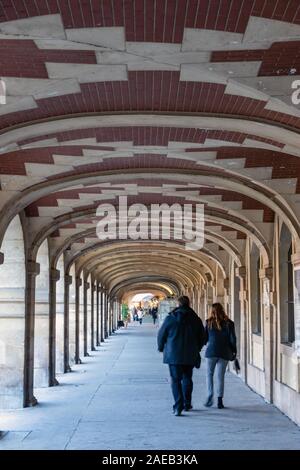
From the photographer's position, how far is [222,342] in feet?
29.6

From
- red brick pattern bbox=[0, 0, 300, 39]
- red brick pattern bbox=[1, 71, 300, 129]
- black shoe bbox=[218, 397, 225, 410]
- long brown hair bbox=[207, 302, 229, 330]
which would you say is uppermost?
red brick pattern bbox=[0, 0, 300, 39]

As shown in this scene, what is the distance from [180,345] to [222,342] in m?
0.99

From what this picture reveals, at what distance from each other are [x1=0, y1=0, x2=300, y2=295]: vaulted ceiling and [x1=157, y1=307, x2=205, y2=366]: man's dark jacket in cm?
175

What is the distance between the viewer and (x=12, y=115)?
19.3 feet

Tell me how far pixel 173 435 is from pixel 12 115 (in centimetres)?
385

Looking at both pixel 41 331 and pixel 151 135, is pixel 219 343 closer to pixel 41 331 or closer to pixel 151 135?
pixel 151 135

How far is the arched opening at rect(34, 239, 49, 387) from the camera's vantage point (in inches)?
492

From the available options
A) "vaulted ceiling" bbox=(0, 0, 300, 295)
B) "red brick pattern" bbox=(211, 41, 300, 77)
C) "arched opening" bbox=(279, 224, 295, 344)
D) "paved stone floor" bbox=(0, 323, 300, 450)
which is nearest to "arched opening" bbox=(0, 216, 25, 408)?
"vaulted ceiling" bbox=(0, 0, 300, 295)

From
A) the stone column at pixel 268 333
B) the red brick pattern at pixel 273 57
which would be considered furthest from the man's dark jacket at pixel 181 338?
the red brick pattern at pixel 273 57

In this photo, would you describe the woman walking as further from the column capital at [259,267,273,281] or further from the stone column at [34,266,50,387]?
the stone column at [34,266,50,387]

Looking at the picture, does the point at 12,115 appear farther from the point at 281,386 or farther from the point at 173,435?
the point at 281,386

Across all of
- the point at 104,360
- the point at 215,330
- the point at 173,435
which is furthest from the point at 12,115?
the point at 104,360

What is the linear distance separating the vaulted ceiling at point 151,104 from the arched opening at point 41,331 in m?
1.90

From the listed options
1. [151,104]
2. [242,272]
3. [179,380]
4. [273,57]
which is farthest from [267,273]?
[273,57]
